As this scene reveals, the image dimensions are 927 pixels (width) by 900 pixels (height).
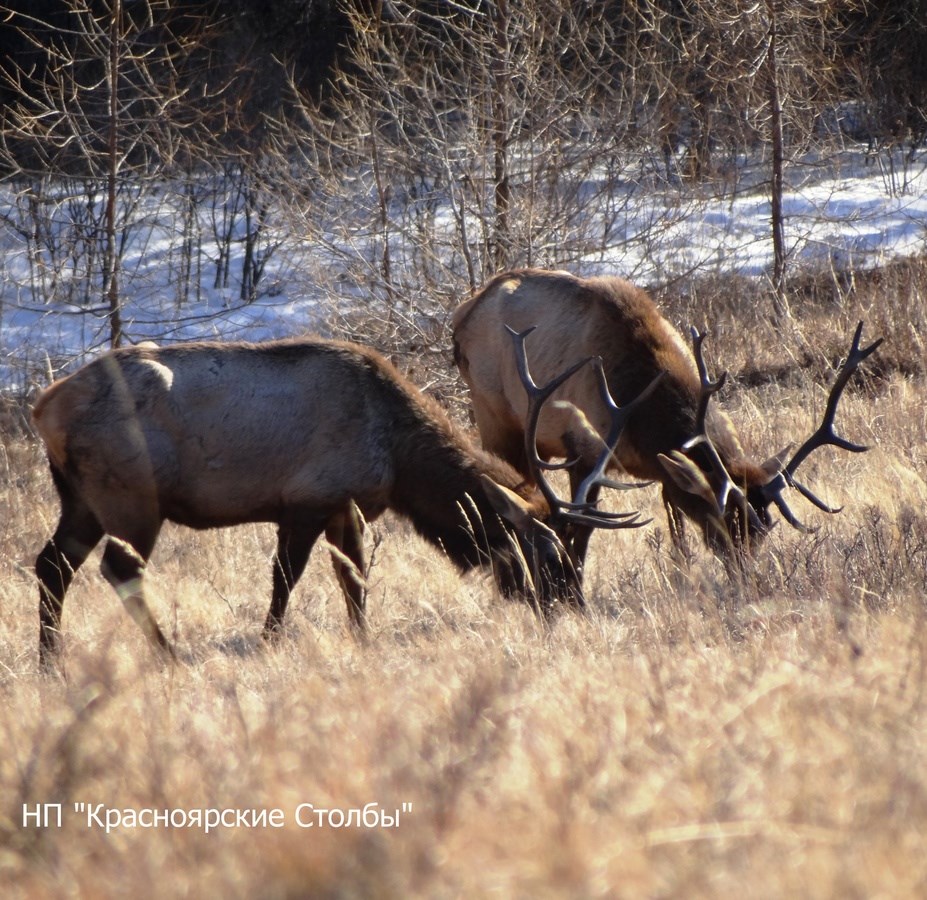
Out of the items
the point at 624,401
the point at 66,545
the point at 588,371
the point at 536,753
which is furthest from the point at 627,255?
the point at 536,753

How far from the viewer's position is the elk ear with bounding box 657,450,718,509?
6523 millimetres

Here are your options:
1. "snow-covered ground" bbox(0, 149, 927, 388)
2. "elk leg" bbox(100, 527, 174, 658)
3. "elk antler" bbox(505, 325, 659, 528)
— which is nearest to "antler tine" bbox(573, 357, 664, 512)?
"elk antler" bbox(505, 325, 659, 528)

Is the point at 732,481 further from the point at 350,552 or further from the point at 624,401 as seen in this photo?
the point at 350,552

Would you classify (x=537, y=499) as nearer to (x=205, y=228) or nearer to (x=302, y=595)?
(x=302, y=595)

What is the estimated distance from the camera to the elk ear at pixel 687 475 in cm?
652

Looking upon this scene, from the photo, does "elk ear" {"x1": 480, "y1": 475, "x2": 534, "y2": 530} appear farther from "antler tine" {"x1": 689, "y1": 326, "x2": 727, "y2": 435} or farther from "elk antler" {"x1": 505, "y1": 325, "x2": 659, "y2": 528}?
"antler tine" {"x1": 689, "y1": 326, "x2": 727, "y2": 435}

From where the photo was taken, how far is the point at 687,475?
6.64 m

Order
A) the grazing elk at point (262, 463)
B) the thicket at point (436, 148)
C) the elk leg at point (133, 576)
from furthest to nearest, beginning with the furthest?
the thicket at point (436, 148), the grazing elk at point (262, 463), the elk leg at point (133, 576)

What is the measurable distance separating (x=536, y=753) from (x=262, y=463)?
4085 millimetres

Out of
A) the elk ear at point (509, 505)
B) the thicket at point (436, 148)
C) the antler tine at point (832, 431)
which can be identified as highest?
the thicket at point (436, 148)

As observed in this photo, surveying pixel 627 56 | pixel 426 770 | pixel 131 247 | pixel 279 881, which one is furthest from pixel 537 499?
pixel 131 247

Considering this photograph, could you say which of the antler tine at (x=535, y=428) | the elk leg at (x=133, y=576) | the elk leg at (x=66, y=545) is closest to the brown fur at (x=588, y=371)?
the antler tine at (x=535, y=428)

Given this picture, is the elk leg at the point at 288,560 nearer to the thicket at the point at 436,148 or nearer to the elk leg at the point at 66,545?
the elk leg at the point at 66,545

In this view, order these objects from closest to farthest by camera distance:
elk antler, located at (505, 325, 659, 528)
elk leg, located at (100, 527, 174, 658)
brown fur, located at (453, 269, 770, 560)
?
elk antler, located at (505, 325, 659, 528), elk leg, located at (100, 527, 174, 658), brown fur, located at (453, 269, 770, 560)
